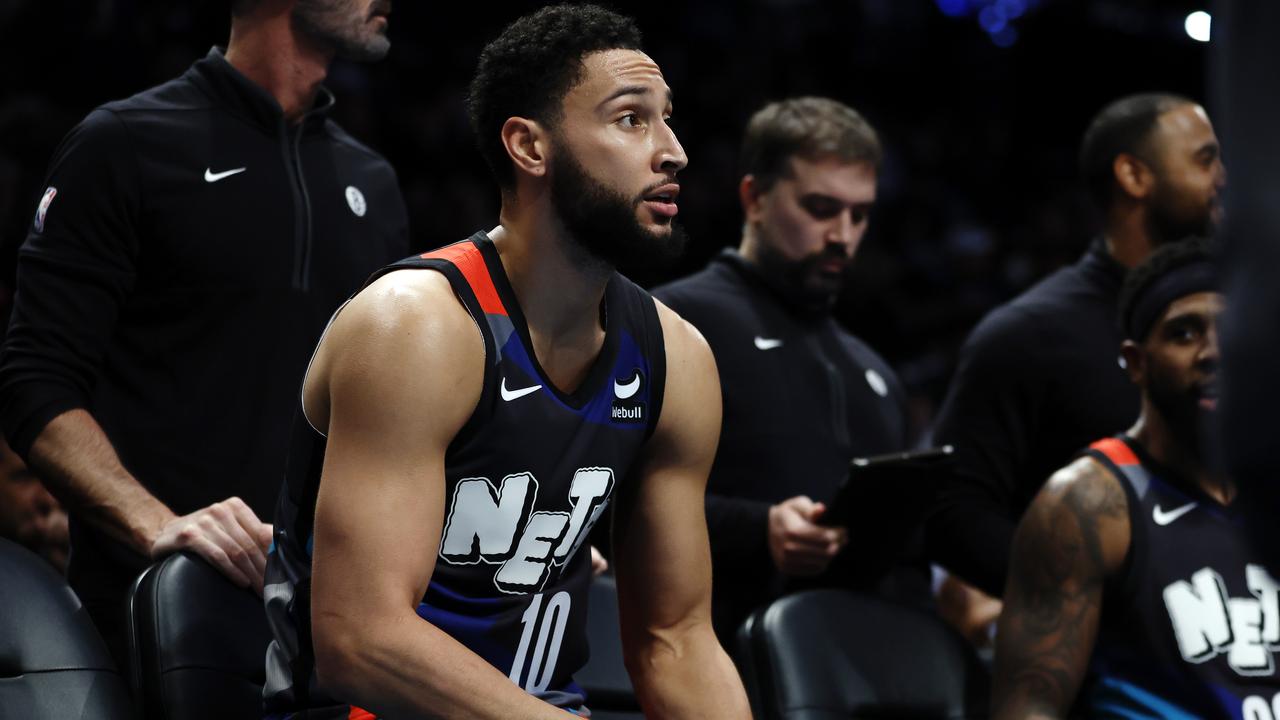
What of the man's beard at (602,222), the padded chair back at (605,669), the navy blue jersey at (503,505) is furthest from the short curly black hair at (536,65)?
the padded chair back at (605,669)

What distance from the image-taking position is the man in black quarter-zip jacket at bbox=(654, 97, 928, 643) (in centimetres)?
376

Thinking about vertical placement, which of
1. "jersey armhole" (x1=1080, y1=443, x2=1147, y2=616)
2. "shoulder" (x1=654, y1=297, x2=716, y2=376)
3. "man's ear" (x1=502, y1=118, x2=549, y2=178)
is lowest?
"jersey armhole" (x1=1080, y1=443, x2=1147, y2=616)

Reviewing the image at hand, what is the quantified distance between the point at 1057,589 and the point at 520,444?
4.31ft

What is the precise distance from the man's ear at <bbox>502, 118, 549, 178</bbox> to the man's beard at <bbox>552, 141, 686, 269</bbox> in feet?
0.10

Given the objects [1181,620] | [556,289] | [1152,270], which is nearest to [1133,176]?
[1152,270]

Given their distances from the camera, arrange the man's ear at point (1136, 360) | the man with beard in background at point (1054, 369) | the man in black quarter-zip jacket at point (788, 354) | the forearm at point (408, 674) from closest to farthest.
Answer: the forearm at point (408, 674), the man's ear at point (1136, 360), the man in black quarter-zip jacket at point (788, 354), the man with beard in background at point (1054, 369)

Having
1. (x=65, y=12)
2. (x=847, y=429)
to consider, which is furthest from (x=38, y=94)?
(x=847, y=429)

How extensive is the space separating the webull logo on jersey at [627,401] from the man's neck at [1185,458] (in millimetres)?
1317

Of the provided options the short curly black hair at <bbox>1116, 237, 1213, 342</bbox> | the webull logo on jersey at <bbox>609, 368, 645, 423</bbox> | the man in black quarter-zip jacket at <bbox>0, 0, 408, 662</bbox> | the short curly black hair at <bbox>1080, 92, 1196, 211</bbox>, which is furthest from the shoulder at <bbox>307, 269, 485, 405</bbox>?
the short curly black hair at <bbox>1080, 92, 1196, 211</bbox>

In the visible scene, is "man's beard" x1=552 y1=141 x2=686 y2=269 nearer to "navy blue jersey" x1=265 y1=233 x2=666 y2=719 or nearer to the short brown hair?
"navy blue jersey" x1=265 y1=233 x2=666 y2=719

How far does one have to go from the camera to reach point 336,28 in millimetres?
3281

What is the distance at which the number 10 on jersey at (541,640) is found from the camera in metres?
2.46

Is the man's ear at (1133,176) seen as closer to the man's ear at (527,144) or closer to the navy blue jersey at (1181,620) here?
the navy blue jersey at (1181,620)

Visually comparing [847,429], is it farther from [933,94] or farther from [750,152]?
[933,94]
